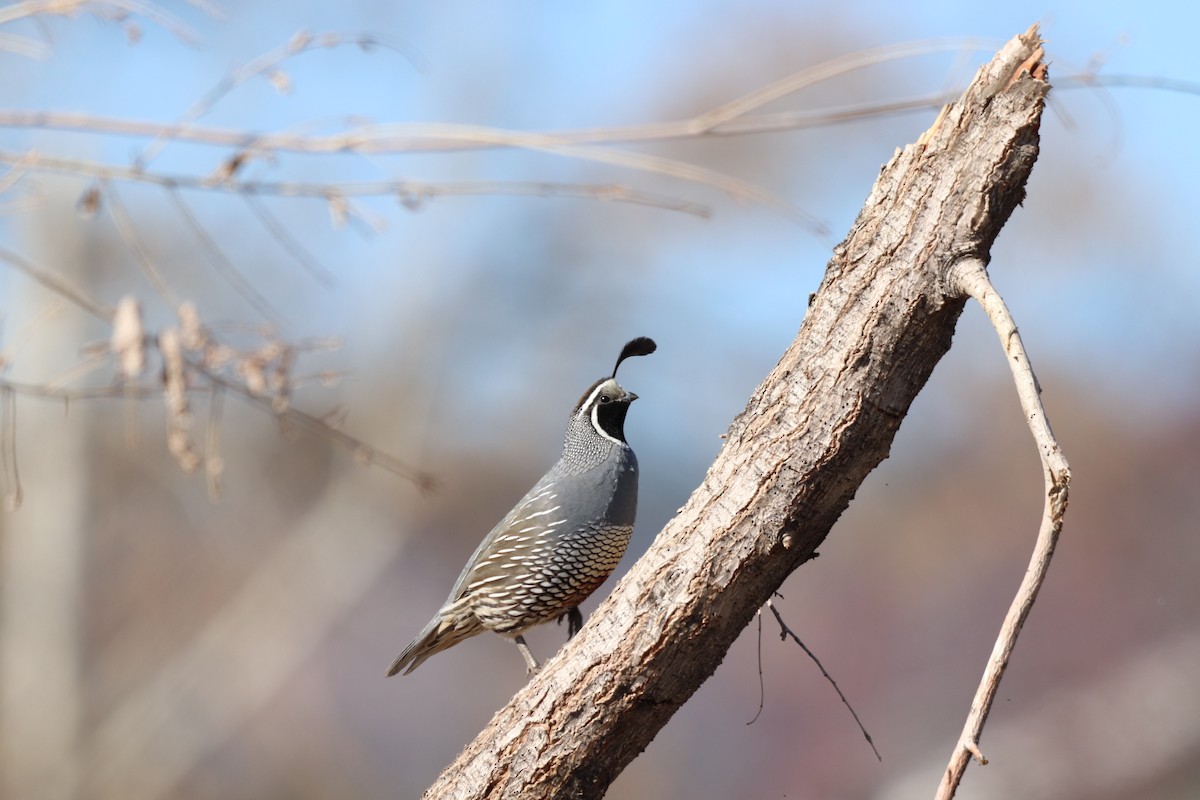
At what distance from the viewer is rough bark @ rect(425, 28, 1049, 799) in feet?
5.89

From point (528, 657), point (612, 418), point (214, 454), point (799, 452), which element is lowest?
point (528, 657)

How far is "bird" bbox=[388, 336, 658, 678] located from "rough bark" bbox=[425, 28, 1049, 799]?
92 centimetres

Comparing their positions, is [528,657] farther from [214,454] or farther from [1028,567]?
[1028,567]

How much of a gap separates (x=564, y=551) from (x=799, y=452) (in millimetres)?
1235

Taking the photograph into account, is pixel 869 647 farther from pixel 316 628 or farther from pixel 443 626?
pixel 443 626

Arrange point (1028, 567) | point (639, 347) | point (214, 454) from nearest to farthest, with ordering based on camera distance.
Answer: point (1028, 567)
point (214, 454)
point (639, 347)

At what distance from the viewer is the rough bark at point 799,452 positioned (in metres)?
1.80

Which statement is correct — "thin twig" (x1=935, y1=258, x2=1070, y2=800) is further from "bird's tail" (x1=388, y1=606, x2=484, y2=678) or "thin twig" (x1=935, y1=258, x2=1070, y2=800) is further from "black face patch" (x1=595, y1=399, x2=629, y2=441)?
"bird's tail" (x1=388, y1=606, x2=484, y2=678)

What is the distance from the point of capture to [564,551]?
2.96 m

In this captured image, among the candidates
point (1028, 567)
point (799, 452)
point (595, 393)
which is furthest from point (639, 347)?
point (1028, 567)

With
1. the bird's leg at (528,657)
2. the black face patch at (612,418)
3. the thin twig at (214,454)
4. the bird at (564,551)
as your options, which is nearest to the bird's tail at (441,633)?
the bird at (564,551)

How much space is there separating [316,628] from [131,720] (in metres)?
1.74

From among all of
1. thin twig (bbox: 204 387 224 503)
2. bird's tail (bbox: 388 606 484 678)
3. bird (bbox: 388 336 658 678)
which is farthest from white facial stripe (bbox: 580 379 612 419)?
thin twig (bbox: 204 387 224 503)

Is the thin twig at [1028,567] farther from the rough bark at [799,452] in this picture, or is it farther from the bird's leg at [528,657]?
the bird's leg at [528,657]
